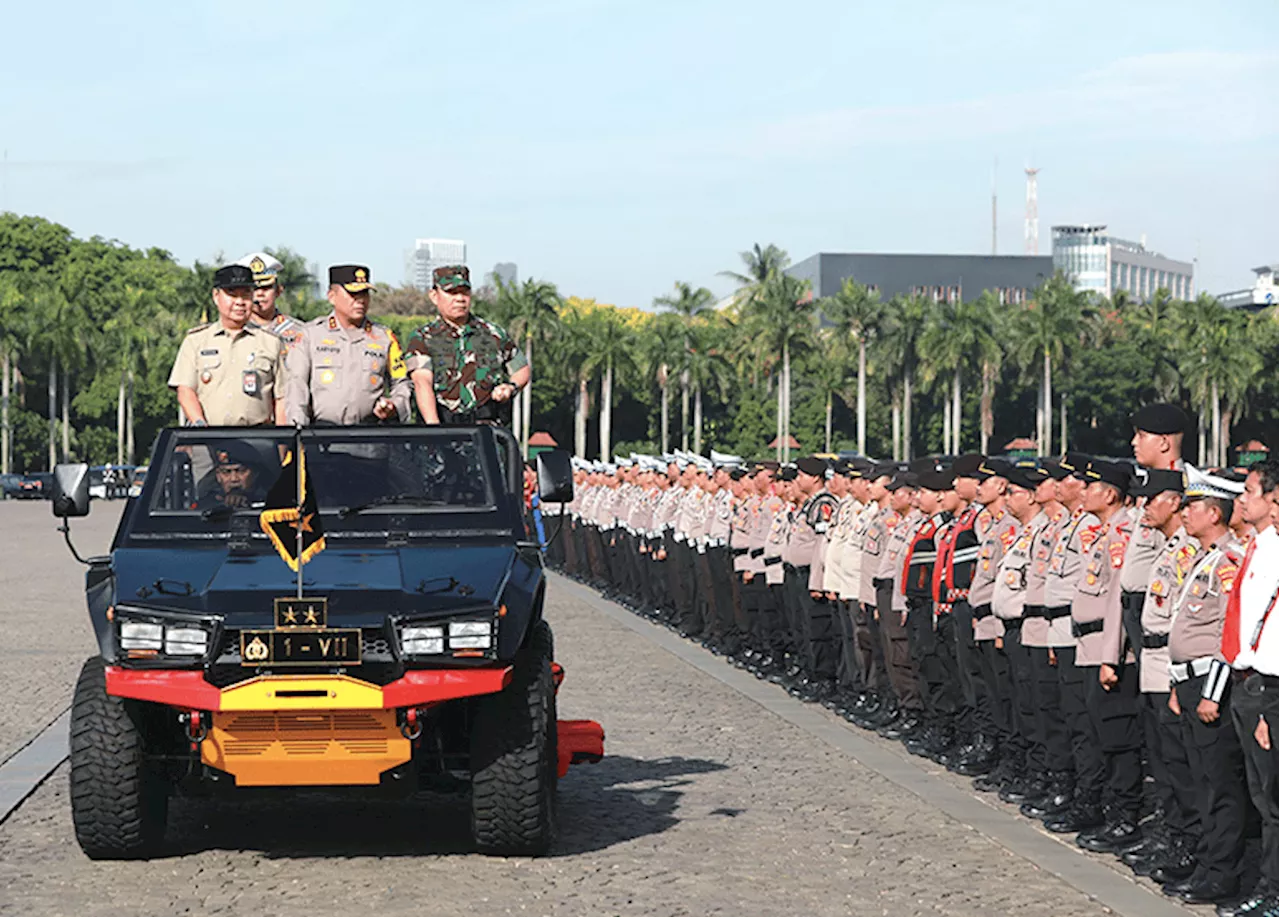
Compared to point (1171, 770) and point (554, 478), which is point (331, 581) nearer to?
point (554, 478)

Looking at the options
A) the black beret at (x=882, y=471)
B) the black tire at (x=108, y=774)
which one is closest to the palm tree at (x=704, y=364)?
the black beret at (x=882, y=471)

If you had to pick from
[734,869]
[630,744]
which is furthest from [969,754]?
[734,869]

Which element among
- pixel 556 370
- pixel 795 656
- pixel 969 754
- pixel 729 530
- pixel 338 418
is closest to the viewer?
pixel 338 418

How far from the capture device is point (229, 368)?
36.3 feet

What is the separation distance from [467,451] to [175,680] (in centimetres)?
216

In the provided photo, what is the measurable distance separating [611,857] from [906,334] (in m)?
121

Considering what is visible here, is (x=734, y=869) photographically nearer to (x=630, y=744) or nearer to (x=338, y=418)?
(x=338, y=418)

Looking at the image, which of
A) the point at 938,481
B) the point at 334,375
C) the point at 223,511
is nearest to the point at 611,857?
the point at 223,511

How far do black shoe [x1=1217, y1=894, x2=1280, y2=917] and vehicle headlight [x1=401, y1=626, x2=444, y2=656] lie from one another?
3407 millimetres

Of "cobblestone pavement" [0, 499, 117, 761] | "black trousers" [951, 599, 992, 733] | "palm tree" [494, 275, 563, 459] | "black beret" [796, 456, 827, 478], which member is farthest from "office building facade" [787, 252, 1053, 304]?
A: "black trousers" [951, 599, 992, 733]

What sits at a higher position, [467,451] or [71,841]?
[467,451]

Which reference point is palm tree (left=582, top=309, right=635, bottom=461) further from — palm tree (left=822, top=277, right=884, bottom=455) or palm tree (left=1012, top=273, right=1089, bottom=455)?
palm tree (left=1012, top=273, right=1089, bottom=455)

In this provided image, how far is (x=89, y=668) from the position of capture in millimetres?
9312

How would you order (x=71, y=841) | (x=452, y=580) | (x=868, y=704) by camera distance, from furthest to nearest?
(x=868, y=704) → (x=71, y=841) → (x=452, y=580)
